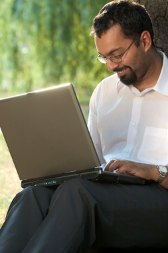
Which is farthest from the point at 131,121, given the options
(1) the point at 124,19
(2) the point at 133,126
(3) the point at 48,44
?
(3) the point at 48,44

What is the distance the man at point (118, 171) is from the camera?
4.47ft

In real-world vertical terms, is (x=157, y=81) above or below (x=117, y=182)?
above

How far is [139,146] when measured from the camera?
1831 millimetres

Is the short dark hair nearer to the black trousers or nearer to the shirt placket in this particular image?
the shirt placket

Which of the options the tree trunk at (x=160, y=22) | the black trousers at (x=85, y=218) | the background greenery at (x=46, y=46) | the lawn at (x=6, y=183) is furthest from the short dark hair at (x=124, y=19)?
the background greenery at (x=46, y=46)

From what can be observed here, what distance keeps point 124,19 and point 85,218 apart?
37.3 inches

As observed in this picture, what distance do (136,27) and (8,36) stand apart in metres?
2.89

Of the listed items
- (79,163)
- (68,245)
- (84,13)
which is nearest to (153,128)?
(79,163)

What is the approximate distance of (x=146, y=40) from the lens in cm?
185

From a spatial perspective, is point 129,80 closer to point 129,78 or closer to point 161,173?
point 129,78

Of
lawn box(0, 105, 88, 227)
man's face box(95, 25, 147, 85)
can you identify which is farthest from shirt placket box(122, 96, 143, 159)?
lawn box(0, 105, 88, 227)

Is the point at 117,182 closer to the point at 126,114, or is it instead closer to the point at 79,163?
the point at 79,163

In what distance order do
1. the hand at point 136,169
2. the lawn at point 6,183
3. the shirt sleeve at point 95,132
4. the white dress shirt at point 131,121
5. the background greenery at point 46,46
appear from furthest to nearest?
the background greenery at point 46,46, the lawn at point 6,183, the shirt sleeve at point 95,132, the white dress shirt at point 131,121, the hand at point 136,169

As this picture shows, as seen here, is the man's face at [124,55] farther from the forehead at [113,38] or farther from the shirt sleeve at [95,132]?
the shirt sleeve at [95,132]
